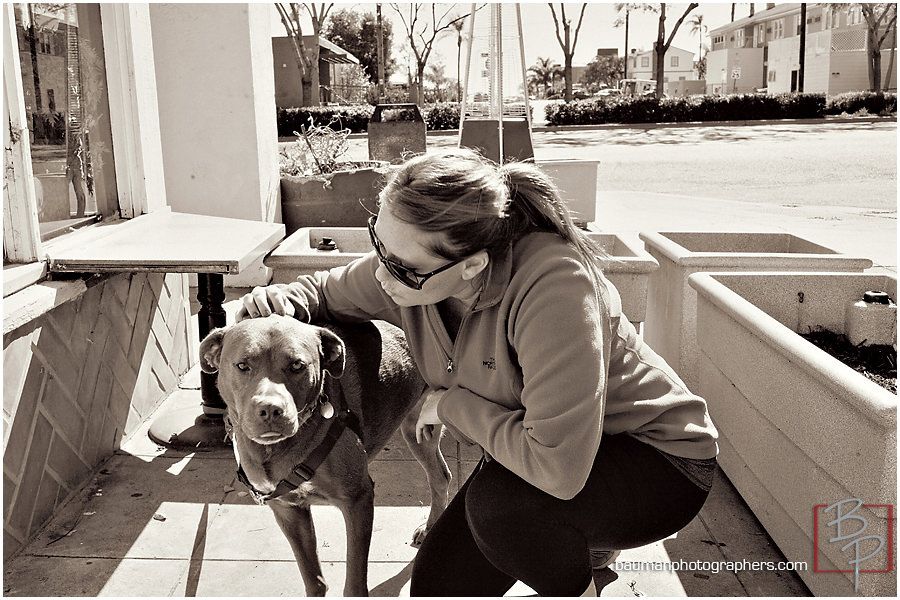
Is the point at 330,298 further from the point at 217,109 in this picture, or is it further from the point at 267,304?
the point at 217,109

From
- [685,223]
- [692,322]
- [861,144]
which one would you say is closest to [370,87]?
[861,144]

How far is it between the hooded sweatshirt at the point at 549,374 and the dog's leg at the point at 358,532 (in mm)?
406

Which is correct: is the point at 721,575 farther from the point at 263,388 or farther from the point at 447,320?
the point at 263,388

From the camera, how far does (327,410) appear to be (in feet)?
8.83

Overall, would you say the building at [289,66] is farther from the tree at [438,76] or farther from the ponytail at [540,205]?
the ponytail at [540,205]

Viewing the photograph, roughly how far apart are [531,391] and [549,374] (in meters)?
0.07

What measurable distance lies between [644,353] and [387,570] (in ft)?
4.84

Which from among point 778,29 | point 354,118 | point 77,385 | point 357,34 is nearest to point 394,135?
point 77,385

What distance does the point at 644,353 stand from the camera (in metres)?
2.44

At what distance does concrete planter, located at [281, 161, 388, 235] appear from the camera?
760 cm

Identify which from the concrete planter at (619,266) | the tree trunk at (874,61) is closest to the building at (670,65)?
the tree trunk at (874,61)

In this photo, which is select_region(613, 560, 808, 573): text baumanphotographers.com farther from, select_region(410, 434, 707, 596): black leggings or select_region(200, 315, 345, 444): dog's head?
select_region(200, 315, 345, 444): dog's head

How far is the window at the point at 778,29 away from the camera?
67.8m

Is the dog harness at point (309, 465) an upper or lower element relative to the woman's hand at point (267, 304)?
lower
